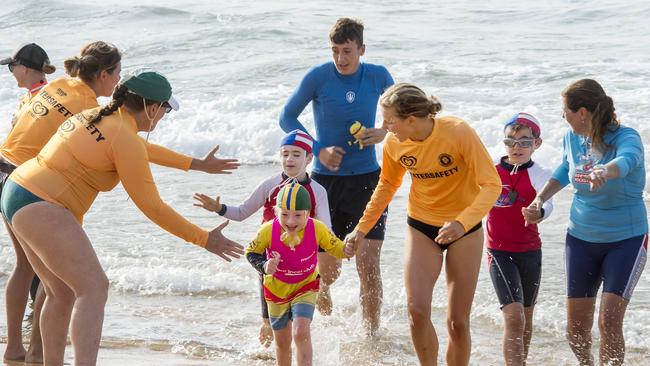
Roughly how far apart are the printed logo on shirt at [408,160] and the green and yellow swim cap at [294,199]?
0.63m

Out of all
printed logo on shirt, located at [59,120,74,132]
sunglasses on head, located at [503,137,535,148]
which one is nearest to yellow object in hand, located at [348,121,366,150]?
sunglasses on head, located at [503,137,535,148]

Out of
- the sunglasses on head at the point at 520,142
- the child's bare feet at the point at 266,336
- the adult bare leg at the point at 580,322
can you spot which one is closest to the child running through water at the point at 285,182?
the child's bare feet at the point at 266,336

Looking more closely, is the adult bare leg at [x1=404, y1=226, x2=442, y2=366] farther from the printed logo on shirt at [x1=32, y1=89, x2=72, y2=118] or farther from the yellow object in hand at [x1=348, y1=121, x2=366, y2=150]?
the printed logo on shirt at [x1=32, y1=89, x2=72, y2=118]

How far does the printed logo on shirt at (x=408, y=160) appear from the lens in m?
5.68

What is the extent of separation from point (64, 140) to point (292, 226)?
59.2 inches

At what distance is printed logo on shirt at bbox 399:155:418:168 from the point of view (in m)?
5.68

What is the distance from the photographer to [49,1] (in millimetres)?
26453

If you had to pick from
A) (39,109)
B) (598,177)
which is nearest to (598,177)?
(598,177)

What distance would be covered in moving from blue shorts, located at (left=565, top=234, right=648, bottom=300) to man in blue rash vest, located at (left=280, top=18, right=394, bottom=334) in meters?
1.62

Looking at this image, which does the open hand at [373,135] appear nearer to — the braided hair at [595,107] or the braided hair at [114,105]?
the braided hair at [595,107]

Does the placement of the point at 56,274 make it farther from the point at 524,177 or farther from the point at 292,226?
the point at 524,177

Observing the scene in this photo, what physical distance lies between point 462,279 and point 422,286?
24 centimetres

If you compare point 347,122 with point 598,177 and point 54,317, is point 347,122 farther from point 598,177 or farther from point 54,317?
point 54,317

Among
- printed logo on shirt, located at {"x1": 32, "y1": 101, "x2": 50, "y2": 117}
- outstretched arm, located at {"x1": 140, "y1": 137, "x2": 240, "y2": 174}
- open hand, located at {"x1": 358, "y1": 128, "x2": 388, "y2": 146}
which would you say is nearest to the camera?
outstretched arm, located at {"x1": 140, "y1": 137, "x2": 240, "y2": 174}
